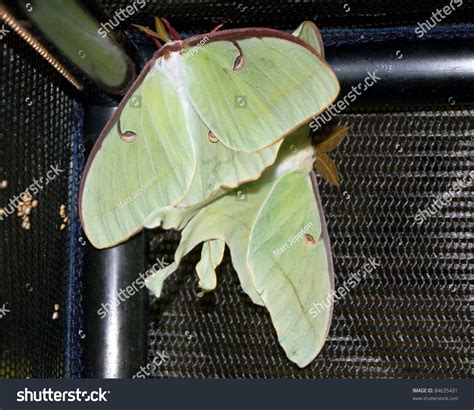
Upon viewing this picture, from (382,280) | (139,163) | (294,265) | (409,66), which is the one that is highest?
(139,163)

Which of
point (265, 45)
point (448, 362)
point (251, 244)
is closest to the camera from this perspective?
point (265, 45)

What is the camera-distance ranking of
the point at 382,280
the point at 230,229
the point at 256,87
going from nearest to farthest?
the point at 256,87 < the point at 230,229 < the point at 382,280

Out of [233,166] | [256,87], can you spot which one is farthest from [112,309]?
[256,87]

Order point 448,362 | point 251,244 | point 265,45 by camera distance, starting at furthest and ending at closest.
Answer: point 448,362
point 251,244
point 265,45

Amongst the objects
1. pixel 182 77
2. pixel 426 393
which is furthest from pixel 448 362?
pixel 182 77

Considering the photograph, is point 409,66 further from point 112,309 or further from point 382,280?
point 112,309

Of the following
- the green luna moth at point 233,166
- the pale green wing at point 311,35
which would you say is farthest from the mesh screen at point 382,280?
the pale green wing at point 311,35

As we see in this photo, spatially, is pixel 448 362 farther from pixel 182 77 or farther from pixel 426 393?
pixel 182 77
